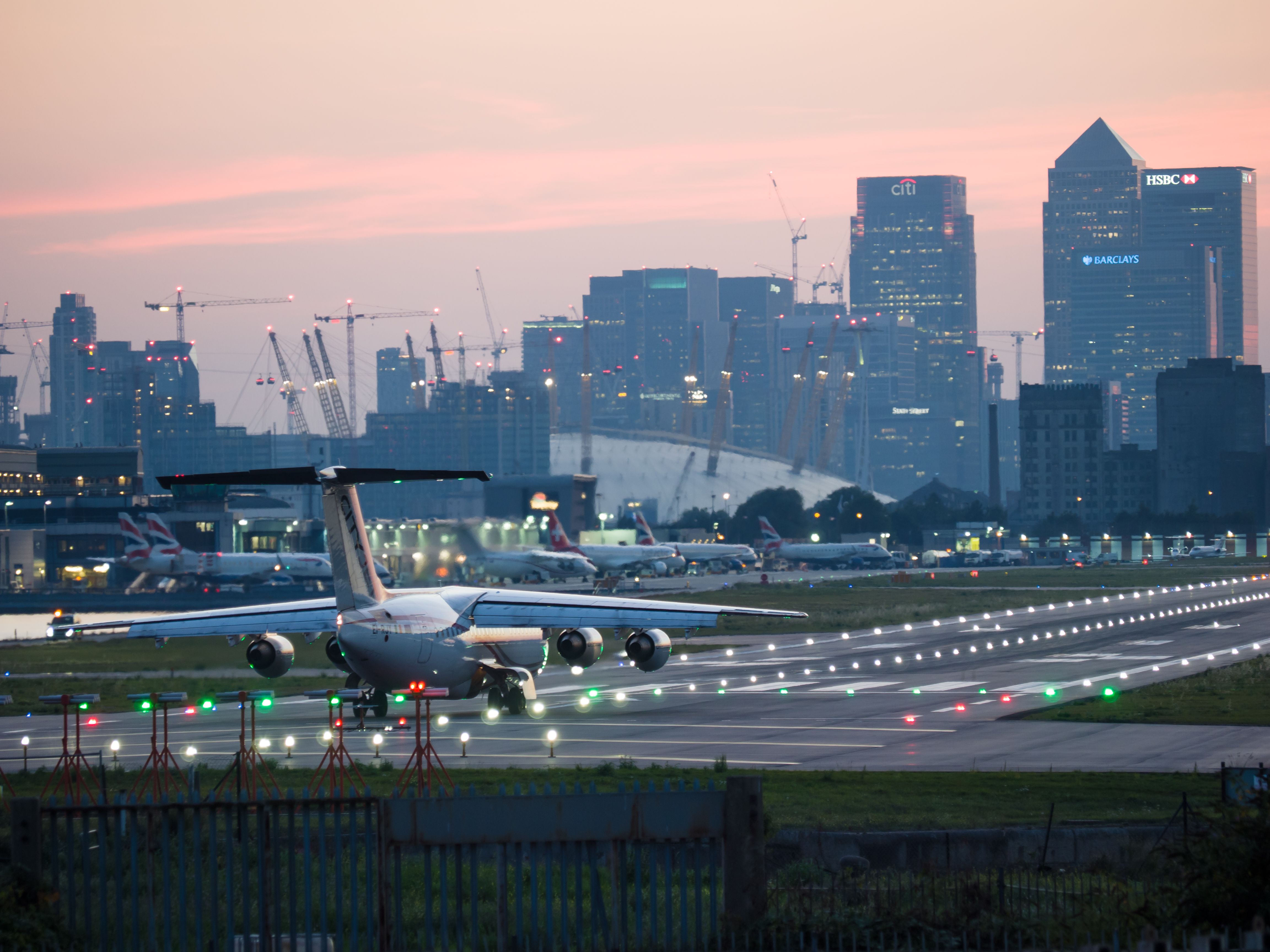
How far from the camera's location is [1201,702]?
49.9m

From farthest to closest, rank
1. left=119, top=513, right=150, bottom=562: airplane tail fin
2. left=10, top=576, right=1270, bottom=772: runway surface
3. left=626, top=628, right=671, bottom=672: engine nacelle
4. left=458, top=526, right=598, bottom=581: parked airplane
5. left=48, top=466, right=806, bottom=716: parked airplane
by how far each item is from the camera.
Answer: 1. left=119, top=513, right=150, bottom=562: airplane tail fin
2. left=458, top=526, right=598, bottom=581: parked airplane
3. left=626, top=628, right=671, bottom=672: engine nacelle
4. left=48, top=466, right=806, bottom=716: parked airplane
5. left=10, top=576, right=1270, bottom=772: runway surface

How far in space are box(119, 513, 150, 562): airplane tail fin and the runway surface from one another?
334 feet

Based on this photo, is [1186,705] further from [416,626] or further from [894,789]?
[416,626]

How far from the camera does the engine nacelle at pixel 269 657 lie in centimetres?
4312

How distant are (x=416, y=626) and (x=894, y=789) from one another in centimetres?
1595

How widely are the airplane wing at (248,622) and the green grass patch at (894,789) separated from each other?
6.37m

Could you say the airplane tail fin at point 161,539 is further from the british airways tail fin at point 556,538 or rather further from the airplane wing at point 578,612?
the airplane wing at point 578,612

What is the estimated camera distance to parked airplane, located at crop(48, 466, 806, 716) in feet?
134

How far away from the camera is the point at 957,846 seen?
1019 inches

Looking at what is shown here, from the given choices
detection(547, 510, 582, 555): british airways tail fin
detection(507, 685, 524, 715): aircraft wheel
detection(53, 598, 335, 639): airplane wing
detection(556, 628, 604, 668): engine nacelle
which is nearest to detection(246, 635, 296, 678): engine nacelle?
detection(53, 598, 335, 639): airplane wing

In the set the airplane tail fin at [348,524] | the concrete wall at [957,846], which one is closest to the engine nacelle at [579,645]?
the airplane tail fin at [348,524]

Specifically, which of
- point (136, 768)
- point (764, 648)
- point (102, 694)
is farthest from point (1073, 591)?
point (136, 768)

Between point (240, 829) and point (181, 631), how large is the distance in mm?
28539

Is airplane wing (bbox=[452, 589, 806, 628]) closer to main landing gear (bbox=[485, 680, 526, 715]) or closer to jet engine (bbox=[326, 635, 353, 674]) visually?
main landing gear (bbox=[485, 680, 526, 715])
